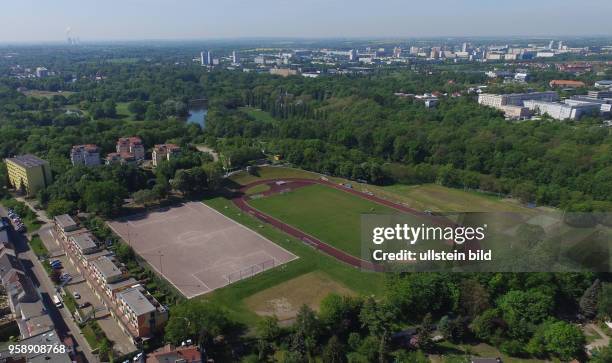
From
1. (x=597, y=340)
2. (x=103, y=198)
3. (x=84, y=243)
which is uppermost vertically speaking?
(x=103, y=198)

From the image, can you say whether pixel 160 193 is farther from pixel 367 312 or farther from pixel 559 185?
pixel 559 185

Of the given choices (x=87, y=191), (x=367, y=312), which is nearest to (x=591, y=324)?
(x=367, y=312)

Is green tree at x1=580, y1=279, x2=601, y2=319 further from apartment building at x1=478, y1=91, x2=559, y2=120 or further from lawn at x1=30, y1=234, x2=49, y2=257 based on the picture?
apartment building at x1=478, y1=91, x2=559, y2=120

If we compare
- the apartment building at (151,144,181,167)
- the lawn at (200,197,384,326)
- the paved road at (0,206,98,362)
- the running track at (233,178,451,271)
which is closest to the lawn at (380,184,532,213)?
the running track at (233,178,451,271)

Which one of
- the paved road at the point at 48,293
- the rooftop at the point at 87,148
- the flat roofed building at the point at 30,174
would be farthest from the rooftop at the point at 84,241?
the rooftop at the point at 87,148

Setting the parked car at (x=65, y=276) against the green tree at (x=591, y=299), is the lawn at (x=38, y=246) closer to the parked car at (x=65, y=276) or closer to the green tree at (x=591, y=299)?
the parked car at (x=65, y=276)

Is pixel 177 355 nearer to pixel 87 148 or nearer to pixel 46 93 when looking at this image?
pixel 87 148

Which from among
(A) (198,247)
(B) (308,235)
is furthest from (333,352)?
(A) (198,247)
